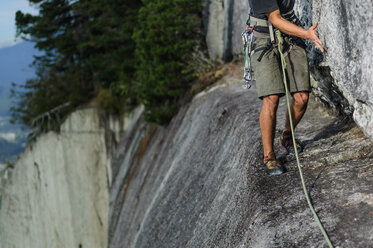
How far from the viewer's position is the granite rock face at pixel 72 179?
843 inches

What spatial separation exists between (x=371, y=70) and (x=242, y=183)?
1.90 meters

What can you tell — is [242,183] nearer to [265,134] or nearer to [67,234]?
[265,134]

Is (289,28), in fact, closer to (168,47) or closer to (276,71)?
(276,71)

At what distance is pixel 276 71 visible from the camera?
178 inches

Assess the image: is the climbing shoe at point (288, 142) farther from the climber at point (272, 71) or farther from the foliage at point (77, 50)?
the foliage at point (77, 50)

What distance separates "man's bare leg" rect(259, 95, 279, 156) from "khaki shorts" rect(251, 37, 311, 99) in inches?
3.1

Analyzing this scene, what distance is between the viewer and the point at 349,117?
4.96 meters

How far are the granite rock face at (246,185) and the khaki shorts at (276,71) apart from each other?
30.9 inches

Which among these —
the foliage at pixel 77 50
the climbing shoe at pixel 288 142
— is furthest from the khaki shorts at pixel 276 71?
the foliage at pixel 77 50

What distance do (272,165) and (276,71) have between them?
1.02m

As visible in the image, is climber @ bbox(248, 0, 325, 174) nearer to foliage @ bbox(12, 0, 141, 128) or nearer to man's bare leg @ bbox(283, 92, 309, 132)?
man's bare leg @ bbox(283, 92, 309, 132)

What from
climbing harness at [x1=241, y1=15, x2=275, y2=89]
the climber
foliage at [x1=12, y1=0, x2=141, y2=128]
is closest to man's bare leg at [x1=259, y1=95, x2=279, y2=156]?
the climber

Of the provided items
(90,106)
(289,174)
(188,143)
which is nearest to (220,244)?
(289,174)

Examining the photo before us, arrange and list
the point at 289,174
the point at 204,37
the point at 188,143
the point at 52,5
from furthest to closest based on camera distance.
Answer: the point at 52,5 < the point at 204,37 < the point at 188,143 < the point at 289,174
